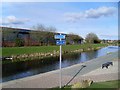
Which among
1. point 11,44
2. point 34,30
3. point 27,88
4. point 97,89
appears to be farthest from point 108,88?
point 34,30

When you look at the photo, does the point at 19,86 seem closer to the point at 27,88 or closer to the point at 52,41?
the point at 27,88

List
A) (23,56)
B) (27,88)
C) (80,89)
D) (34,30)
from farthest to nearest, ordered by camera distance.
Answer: (34,30), (23,56), (27,88), (80,89)

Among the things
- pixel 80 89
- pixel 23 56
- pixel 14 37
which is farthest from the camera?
pixel 14 37

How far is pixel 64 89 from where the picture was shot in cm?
1170

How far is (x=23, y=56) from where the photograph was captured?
137 ft

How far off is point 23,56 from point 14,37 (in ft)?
53.0

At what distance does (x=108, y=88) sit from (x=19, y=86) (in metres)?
4.51

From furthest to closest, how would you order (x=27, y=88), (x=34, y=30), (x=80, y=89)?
(x=34, y=30), (x=27, y=88), (x=80, y=89)

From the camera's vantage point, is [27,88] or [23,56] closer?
[27,88]

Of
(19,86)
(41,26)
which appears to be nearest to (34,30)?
(41,26)

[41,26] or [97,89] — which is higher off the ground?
[41,26]

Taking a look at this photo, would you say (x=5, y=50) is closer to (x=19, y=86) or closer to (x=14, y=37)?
(x=14, y=37)

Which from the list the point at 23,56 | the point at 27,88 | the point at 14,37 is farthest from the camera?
the point at 14,37

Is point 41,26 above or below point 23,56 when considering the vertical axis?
above
